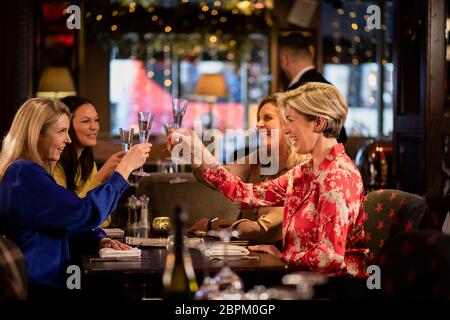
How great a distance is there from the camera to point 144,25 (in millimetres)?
11422

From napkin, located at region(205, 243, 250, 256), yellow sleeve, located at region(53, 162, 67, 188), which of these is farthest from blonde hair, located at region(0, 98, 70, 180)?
yellow sleeve, located at region(53, 162, 67, 188)

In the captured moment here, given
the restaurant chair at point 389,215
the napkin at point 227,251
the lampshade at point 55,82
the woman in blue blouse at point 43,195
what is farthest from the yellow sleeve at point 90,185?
the lampshade at point 55,82

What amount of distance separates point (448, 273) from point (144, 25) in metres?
9.61

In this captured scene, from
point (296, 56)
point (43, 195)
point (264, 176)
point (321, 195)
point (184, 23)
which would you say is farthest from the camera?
point (184, 23)

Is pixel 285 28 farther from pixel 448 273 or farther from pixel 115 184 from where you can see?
pixel 448 273

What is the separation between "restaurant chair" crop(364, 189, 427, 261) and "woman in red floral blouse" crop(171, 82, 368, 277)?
22cm

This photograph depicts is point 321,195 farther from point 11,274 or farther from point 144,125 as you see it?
point 11,274

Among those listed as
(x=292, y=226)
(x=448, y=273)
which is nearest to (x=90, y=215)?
(x=292, y=226)

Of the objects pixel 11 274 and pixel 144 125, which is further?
pixel 144 125

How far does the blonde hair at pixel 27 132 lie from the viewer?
3.41m

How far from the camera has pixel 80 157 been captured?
15.9ft

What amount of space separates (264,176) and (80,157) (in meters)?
0.99

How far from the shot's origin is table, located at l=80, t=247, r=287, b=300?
3.30 m

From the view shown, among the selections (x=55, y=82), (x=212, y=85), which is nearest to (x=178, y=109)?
(x=55, y=82)
